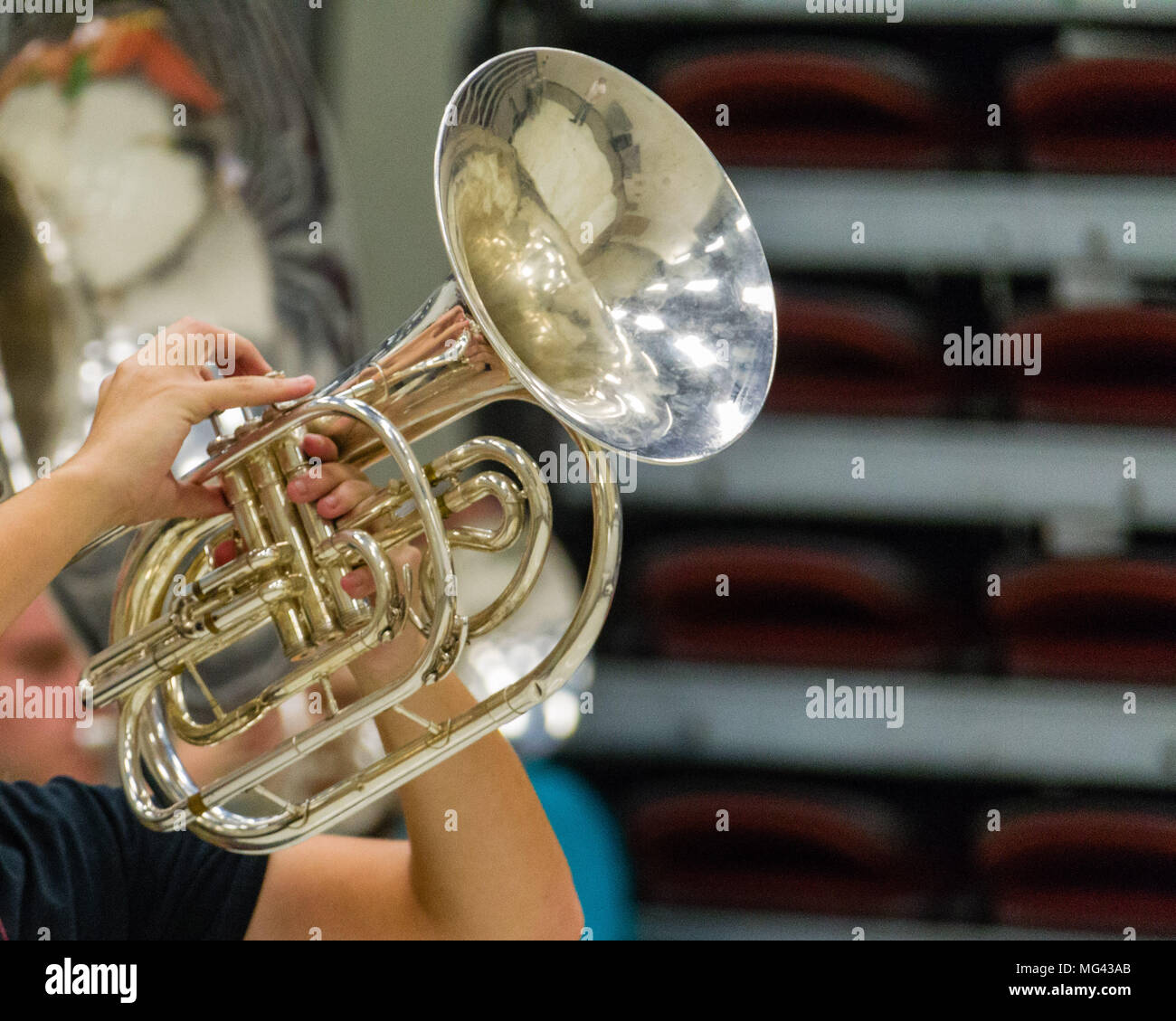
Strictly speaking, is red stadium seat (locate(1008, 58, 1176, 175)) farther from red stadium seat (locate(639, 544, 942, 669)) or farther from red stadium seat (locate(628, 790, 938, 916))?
red stadium seat (locate(628, 790, 938, 916))

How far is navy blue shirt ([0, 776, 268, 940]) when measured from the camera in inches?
57.7

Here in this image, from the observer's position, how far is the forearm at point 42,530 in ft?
3.91

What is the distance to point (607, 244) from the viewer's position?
4.84 ft

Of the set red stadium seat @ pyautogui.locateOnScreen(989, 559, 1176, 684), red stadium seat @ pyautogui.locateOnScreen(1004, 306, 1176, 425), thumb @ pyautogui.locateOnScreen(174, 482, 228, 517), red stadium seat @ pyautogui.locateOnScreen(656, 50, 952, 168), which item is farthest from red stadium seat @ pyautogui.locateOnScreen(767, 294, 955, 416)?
thumb @ pyautogui.locateOnScreen(174, 482, 228, 517)

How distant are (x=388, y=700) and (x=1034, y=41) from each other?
89.0 inches

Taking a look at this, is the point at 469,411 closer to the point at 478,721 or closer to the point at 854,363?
the point at 478,721

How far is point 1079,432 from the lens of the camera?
8.98 ft

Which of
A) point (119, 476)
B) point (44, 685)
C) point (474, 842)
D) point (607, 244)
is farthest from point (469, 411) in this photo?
point (44, 685)

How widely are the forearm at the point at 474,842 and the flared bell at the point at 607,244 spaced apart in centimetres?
42

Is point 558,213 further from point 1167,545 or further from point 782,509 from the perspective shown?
point 1167,545

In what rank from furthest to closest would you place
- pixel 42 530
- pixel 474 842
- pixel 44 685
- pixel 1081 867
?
1. pixel 1081 867
2. pixel 44 685
3. pixel 474 842
4. pixel 42 530

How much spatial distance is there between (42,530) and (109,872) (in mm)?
538

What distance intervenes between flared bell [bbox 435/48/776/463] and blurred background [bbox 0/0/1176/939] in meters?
1.26

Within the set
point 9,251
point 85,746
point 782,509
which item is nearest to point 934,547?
point 782,509
